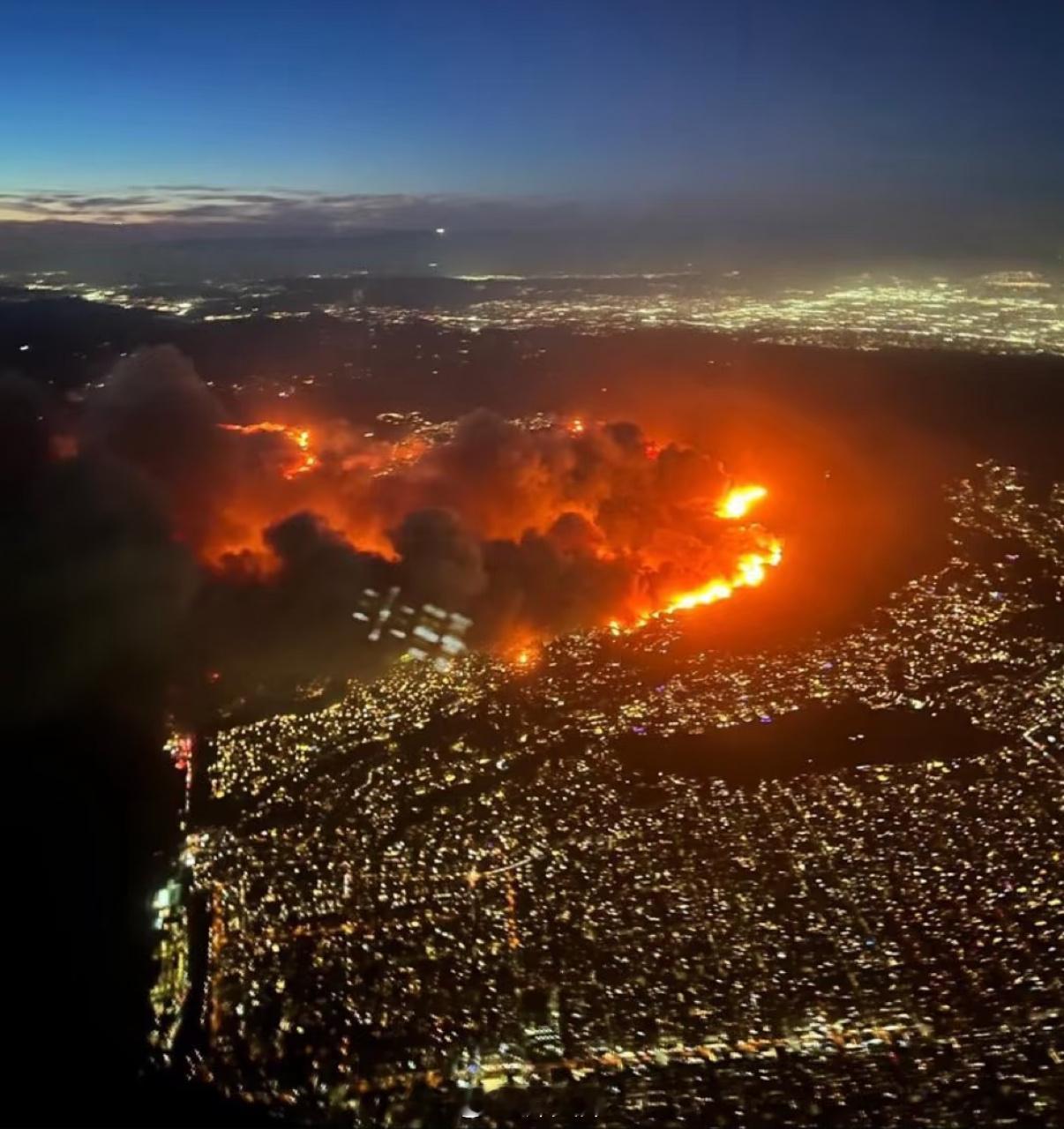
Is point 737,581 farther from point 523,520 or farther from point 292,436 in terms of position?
point 292,436

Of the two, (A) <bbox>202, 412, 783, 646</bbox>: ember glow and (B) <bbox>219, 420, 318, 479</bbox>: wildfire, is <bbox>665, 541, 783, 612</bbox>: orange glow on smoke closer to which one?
(A) <bbox>202, 412, 783, 646</bbox>: ember glow

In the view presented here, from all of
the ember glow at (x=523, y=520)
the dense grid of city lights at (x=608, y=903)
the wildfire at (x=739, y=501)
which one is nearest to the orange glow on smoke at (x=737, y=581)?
the ember glow at (x=523, y=520)

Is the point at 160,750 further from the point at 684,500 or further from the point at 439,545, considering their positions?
the point at 684,500

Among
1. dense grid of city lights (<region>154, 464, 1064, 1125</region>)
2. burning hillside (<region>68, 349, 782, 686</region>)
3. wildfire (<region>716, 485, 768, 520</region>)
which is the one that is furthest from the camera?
wildfire (<region>716, 485, 768, 520</region>)

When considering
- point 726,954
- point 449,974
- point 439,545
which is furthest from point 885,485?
point 449,974

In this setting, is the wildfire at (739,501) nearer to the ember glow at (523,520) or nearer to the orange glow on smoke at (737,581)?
the ember glow at (523,520)

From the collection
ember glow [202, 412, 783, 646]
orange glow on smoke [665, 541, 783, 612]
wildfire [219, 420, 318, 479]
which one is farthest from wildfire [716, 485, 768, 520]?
wildfire [219, 420, 318, 479]

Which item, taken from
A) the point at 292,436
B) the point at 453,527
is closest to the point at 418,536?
the point at 453,527

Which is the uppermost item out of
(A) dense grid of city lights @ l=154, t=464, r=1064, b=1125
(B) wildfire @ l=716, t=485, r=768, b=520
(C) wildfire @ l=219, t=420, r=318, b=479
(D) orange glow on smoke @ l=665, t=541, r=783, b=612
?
(C) wildfire @ l=219, t=420, r=318, b=479

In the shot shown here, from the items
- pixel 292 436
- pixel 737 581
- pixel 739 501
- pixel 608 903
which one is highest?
pixel 292 436
